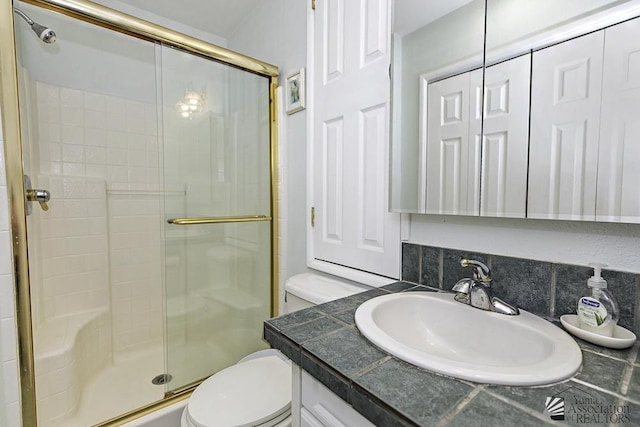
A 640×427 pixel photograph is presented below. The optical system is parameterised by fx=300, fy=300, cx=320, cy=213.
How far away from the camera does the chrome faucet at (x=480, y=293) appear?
29.5 inches

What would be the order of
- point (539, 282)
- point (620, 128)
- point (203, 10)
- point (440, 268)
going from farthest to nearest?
point (203, 10) < point (440, 268) < point (539, 282) < point (620, 128)

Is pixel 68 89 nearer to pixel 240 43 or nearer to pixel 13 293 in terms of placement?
pixel 240 43

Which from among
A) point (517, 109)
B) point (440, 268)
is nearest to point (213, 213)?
point (440, 268)

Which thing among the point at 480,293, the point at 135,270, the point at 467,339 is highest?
the point at 480,293

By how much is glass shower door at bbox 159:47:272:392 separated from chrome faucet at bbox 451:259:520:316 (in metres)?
1.16

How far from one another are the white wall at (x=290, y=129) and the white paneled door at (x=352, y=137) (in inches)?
5.4

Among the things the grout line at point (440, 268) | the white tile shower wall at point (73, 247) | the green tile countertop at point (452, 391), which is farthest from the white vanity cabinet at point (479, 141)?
the white tile shower wall at point (73, 247)

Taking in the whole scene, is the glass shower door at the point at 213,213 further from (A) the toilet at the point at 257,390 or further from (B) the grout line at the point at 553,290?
(B) the grout line at the point at 553,290

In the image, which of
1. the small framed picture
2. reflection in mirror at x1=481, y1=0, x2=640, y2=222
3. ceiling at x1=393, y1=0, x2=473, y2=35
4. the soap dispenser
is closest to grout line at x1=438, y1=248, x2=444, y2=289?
reflection in mirror at x1=481, y1=0, x2=640, y2=222

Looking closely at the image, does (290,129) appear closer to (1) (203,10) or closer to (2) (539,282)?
(1) (203,10)

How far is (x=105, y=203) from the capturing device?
1.79 m

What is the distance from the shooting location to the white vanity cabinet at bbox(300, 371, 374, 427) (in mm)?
537

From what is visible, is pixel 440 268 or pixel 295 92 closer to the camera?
pixel 440 268

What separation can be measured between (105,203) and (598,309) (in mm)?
2209
